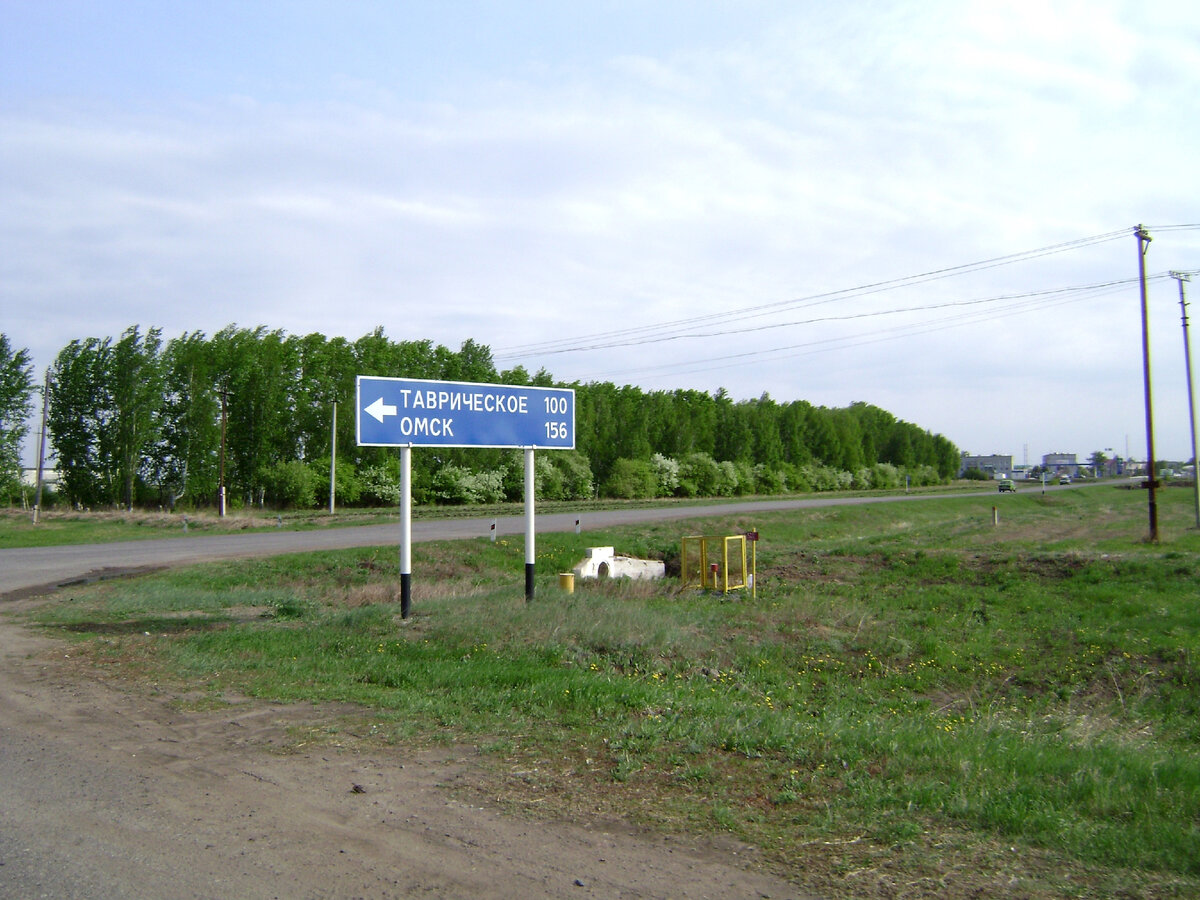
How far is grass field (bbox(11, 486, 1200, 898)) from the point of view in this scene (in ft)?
16.1

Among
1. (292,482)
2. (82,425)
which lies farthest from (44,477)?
(292,482)

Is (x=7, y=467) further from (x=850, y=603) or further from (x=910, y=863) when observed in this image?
(x=910, y=863)

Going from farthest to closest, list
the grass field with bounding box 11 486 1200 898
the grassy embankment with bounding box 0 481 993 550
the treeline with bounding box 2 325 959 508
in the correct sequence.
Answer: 1. the treeline with bounding box 2 325 959 508
2. the grassy embankment with bounding box 0 481 993 550
3. the grass field with bounding box 11 486 1200 898

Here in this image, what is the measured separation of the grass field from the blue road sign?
2.78 meters

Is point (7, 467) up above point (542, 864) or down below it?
above

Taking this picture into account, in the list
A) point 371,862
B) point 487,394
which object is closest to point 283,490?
point 487,394

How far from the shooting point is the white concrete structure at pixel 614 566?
22763 millimetres

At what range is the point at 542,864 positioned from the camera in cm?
454

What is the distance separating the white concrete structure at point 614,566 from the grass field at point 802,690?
6.74 ft

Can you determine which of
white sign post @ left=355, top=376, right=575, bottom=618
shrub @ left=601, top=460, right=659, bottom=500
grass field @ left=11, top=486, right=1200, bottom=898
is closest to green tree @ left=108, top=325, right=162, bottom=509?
shrub @ left=601, top=460, right=659, bottom=500

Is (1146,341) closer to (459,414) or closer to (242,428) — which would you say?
(459,414)

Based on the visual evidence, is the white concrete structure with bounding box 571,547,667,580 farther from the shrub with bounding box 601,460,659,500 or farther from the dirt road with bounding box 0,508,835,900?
the shrub with bounding box 601,460,659,500

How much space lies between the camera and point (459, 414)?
46.8 feet

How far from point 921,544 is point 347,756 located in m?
27.5
